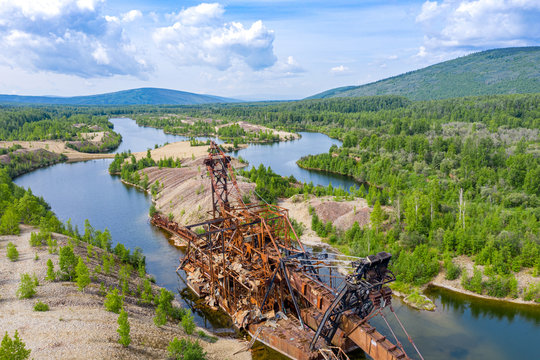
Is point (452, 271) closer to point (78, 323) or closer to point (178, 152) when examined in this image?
point (78, 323)

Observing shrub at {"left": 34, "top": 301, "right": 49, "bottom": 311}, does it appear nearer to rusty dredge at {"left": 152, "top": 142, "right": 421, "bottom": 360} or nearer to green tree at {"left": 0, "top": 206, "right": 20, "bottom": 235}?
rusty dredge at {"left": 152, "top": 142, "right": 421, "bottom": 360}

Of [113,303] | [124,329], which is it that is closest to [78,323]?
[113,303]

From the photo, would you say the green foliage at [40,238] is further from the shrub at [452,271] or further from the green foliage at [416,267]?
the shrub at [452,271]

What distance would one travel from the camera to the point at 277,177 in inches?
2253

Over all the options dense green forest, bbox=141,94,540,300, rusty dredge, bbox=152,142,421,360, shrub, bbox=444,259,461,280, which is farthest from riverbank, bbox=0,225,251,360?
dense green forest, bbox=141,94,540,300

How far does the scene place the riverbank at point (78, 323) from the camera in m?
17.0

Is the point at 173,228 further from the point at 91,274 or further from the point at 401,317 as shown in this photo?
the point at 401,317

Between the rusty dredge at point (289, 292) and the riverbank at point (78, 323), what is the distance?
277 centimetres

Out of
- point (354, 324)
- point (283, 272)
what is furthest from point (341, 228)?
point (354, 324)

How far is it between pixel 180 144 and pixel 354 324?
9724 cm

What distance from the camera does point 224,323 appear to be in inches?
962

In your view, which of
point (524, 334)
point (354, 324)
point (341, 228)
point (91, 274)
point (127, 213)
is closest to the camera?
point (354, 324)

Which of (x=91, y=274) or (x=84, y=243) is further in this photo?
(x=84, y=243)

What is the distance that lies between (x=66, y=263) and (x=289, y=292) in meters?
16.5
